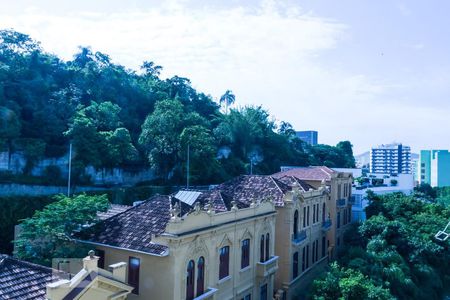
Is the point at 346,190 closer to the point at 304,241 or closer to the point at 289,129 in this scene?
the point at 304,241

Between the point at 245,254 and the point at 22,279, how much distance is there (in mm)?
13149

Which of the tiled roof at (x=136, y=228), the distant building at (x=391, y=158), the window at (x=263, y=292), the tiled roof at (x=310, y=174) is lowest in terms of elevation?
the window at (x=263, y=292)

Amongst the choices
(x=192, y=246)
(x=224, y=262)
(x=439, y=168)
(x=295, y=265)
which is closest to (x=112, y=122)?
(x=295, y=265)

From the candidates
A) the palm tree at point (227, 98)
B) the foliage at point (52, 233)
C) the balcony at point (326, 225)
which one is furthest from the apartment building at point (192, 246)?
the palm tree at point (227, 98)

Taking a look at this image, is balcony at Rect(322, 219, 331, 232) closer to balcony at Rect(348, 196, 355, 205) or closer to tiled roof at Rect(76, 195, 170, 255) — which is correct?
balcony at Rect(348, 196, 355, 205)

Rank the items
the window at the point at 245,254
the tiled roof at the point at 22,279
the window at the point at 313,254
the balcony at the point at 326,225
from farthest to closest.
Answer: the balcony at the point at 326,225
the window at the point at 313,254
the window at the point at 245,254
the tiled roof at the point at 22,279

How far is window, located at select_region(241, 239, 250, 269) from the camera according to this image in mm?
Answer: 23219

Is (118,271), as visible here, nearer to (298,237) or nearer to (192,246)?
(192,246)

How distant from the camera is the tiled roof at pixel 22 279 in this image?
1253 centimetres

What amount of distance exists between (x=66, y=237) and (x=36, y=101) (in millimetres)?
32125

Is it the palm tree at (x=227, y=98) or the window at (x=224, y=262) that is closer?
the window at (x=224, y=262)

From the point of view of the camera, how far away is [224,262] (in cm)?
2136

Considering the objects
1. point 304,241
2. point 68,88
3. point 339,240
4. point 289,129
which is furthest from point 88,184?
point 289,129

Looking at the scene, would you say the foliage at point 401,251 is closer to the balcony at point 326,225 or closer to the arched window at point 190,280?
the balcony at point 326,225
